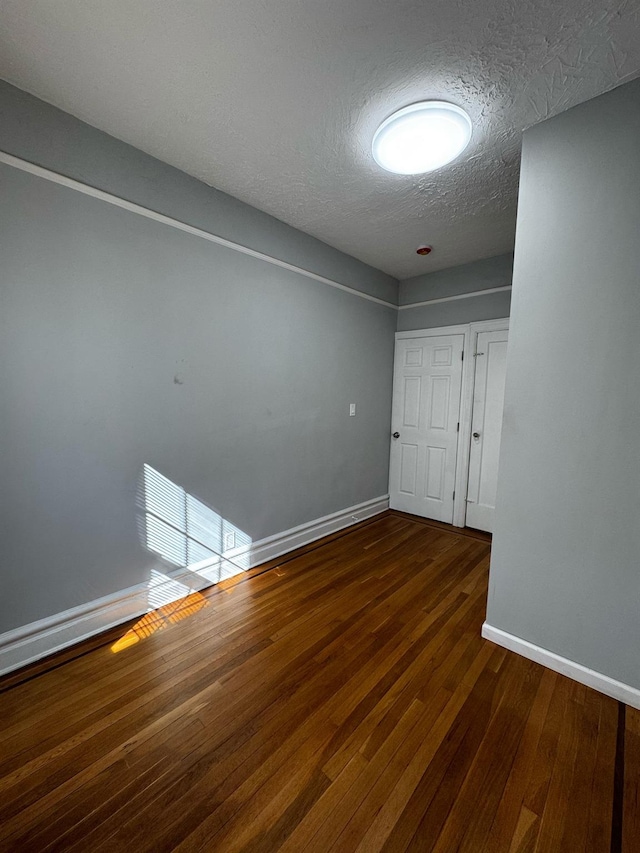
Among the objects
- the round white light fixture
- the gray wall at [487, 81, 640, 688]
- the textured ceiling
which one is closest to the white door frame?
the textured ceiling

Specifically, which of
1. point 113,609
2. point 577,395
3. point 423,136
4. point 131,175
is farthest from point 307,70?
point 113,609

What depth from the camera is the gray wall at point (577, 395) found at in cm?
148

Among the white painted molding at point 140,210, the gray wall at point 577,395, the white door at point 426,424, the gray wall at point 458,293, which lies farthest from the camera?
the white door at point 426,424

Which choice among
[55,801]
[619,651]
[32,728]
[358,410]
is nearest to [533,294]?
[619,651]

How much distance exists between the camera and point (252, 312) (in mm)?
2525

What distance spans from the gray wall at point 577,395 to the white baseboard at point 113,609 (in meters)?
1.70

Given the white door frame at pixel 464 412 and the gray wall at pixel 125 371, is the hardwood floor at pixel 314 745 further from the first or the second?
the white door frame at pixel 464 412

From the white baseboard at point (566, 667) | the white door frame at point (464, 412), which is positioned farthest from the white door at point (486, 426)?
the white baseboard at point (566, 667)

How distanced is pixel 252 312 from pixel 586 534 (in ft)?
7.83

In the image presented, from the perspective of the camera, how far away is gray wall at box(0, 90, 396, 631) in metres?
1.63

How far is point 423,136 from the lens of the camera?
1.64 meters

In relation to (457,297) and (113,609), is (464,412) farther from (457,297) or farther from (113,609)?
(113,609)

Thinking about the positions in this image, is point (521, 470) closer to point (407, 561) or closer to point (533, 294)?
point (533, 294)

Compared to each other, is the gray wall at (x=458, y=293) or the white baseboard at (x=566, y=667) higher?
the gray wall at (x=458, y=293)
